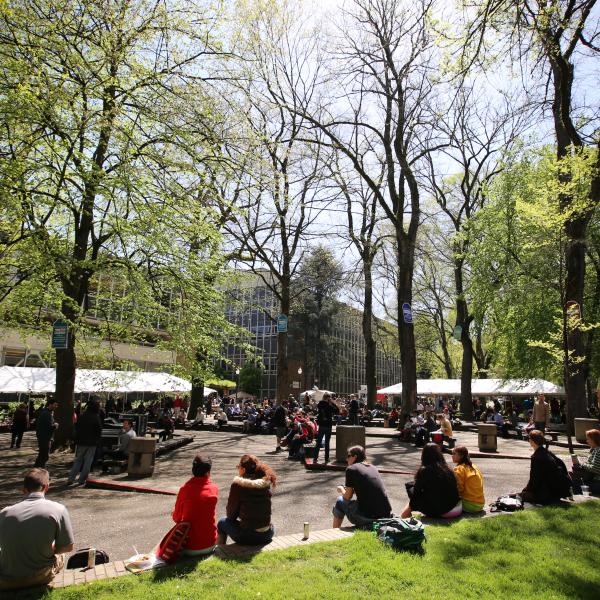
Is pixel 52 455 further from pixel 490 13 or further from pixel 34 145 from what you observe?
pixel 490 13

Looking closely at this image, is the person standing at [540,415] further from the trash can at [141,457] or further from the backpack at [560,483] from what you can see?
the trash can at [141,457]

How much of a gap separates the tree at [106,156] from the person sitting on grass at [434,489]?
8076 mm

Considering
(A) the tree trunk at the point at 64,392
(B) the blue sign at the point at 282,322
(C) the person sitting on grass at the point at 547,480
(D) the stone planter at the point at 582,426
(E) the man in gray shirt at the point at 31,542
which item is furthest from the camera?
(B) the blue sign at the point at 282,322

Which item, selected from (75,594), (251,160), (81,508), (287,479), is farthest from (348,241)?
(75,594)

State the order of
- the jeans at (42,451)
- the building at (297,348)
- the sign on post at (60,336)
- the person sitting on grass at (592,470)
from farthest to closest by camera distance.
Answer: the building at (297,348) → the sign on post at (60,336) → the jeans at (42,451) → the person sitting on grass at (592,470)

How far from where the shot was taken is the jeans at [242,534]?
5.31m

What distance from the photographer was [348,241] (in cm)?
2645

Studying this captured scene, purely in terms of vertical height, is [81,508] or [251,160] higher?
[251,160]

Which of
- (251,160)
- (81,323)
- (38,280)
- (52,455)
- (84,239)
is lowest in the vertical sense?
(52,455)

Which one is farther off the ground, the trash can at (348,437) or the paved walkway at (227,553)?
the trash can at (348,437)

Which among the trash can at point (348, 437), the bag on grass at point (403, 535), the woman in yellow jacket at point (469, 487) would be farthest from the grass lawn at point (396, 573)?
the trash can at point (348, 437)

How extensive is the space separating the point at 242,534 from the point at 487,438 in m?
11.8

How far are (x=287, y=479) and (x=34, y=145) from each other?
29.5ft

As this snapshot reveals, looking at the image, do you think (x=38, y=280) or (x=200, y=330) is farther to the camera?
(x=200, y=330)
